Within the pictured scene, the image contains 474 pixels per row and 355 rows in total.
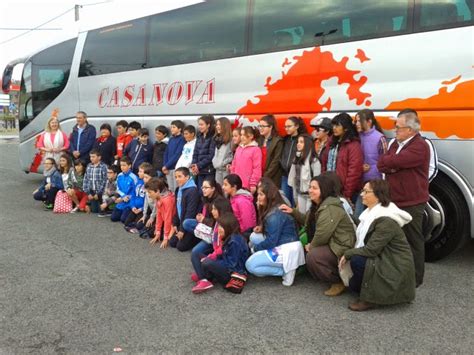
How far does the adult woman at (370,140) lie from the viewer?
4539 mm

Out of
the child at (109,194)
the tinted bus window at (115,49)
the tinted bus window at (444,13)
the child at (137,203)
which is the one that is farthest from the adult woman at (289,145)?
the tinted bus window at (115,49)

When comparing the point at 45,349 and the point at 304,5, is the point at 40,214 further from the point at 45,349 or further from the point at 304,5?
the point at 304,5

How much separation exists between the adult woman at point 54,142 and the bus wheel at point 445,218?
695 centimetres

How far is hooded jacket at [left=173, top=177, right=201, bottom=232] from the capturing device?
5453 millimetres

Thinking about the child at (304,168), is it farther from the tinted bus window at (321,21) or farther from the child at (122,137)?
the child at (122,137)

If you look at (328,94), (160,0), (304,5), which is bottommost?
(328,94)

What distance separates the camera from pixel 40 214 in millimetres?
7480

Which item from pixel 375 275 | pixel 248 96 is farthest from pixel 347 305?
pixel 248 96

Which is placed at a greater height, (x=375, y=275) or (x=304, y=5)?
(x=304, y=5)

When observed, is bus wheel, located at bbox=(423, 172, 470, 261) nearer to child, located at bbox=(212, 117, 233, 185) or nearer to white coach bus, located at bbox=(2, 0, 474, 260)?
white coach bus, located at bbox=(2, 0, 474, 260)

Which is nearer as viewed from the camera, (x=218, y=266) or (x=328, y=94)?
(x=218, y=266)

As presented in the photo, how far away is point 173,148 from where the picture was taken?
22.3ft

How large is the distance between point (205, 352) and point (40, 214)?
5511mm

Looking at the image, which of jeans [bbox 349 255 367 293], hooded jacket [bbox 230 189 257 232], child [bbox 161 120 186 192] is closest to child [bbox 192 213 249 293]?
hooded jacket [bbox 230 189 257 232]
